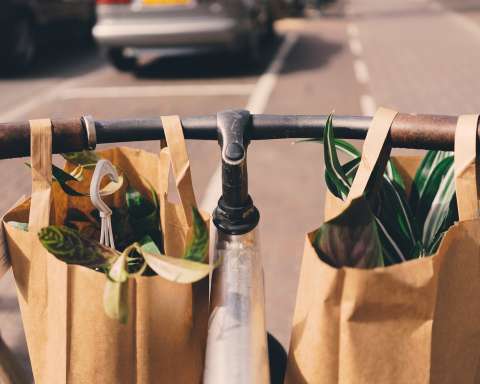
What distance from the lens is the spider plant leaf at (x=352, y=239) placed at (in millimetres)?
675

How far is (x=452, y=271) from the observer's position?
2.47 ft

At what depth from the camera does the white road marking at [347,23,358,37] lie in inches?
443

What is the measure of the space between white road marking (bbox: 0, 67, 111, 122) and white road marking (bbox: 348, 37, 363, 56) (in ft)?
13.1

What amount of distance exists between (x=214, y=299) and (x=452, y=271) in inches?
13.0

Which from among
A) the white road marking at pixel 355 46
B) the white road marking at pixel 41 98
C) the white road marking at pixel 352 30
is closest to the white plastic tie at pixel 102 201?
the white road marking at pixel 41 98

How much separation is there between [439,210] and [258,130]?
318mm

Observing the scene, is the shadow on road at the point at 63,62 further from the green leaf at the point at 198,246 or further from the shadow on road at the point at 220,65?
the green leaf at the point at 198,246

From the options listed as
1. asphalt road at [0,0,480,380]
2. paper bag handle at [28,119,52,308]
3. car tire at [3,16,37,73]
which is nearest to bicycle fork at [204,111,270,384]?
paper bag handle at [28,119,52,308]

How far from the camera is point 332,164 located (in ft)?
2.61

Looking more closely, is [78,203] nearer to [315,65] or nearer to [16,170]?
[16,170]

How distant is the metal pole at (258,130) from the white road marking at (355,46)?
816cm

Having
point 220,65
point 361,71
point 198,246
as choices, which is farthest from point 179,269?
point 220,65

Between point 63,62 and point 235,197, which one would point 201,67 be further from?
point 235,197

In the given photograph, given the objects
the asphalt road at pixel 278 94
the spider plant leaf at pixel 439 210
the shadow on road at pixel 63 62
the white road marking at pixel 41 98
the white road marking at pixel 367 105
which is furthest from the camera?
the shadow on road at pixel 63 62
